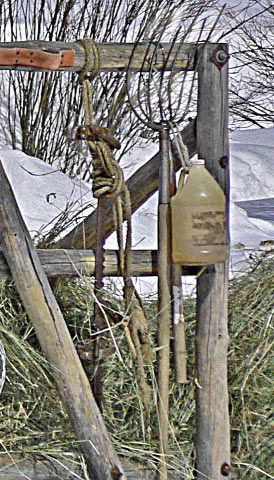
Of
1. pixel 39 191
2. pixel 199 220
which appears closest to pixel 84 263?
pixel 199 220

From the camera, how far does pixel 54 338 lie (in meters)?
2.39

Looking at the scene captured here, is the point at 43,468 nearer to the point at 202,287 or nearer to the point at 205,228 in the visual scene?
the point at 202,287

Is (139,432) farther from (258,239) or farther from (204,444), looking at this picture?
(258,239)

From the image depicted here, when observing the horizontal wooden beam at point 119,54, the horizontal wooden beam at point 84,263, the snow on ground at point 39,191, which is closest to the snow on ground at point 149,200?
the snow on ground at point 39,191

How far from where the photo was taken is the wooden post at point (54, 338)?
7.79ft

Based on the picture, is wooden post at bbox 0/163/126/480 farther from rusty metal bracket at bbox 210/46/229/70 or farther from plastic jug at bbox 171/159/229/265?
rusty metal bracket at bbox 210/46/229/70

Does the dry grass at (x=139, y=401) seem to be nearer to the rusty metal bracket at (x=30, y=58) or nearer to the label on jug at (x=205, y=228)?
the label on jug at (x=205, y=228)

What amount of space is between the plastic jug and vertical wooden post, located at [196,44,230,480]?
11cm

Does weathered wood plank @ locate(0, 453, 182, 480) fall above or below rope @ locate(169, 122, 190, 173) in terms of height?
below

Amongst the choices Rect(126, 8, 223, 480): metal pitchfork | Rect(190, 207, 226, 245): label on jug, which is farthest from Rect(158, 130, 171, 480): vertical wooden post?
Rect(190, 207, 226, 245): label on jug

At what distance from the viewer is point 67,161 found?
20.5 ft

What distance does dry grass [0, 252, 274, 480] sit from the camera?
101 inches

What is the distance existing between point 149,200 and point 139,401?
304 centimetres

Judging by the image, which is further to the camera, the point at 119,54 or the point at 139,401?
the point at 139,401
